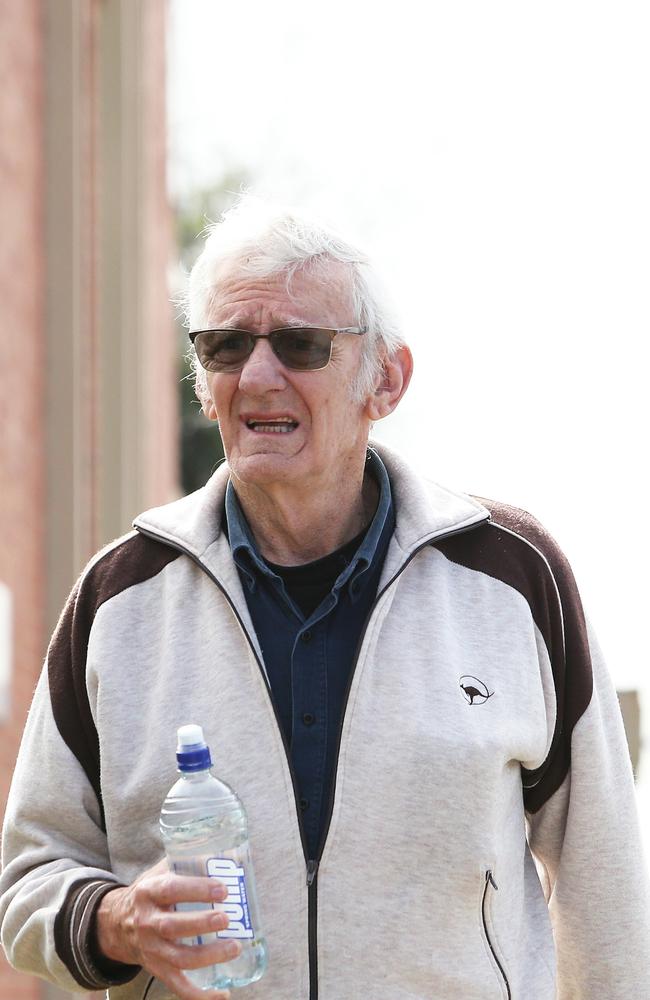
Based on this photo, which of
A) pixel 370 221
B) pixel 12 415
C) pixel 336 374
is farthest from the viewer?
pixel 370 221

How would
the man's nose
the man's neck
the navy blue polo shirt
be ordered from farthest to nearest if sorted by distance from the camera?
the man's neck, the man's nose, the navy blue polo shirt

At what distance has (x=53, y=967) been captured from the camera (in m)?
2.64

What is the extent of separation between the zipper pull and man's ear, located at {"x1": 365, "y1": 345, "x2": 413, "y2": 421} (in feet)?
3.11

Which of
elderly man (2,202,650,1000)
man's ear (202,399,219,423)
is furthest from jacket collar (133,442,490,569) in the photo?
man's ear (202,399,219,423)

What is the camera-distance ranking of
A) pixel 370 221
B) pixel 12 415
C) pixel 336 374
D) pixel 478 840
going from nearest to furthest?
1. pixel 478 840
2. pixel 336 374
3. pixel 12 415
4. pixel 370 221

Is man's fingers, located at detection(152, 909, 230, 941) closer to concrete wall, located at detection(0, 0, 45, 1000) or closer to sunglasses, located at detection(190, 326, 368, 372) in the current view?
sunglasses, located at detection(190, 326, 368, 372)

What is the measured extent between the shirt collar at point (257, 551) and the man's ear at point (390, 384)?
0.18 metres

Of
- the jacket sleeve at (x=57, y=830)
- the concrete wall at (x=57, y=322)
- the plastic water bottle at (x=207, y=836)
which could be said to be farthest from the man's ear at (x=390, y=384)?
the concrete wall at (x=57, y=322)

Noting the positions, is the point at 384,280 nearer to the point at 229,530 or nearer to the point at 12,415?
the point at 229,530

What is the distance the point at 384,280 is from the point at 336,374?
0.88ft

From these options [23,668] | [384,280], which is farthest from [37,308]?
[384,280]

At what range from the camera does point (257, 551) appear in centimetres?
292

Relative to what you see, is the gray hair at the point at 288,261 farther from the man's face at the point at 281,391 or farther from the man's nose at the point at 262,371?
the man's nose at the point at 262,371

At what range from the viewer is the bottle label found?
7.72 feet
